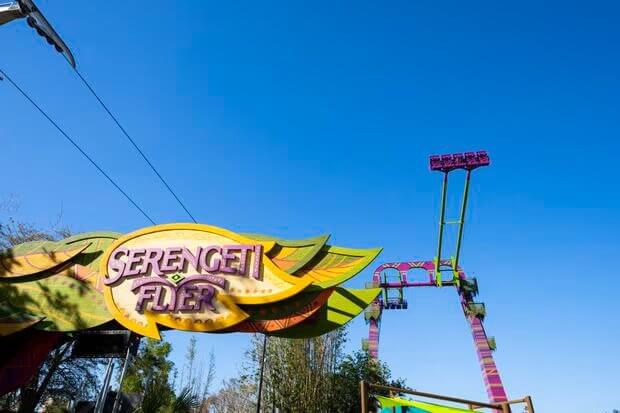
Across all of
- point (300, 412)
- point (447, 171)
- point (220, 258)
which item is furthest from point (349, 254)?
point (447, 171)

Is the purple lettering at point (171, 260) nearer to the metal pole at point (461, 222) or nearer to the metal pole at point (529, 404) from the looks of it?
the metal pole at point (529, 404)

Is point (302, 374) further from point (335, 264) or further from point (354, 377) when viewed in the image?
point (335, 264)

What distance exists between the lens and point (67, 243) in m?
13.6

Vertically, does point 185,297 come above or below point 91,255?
below

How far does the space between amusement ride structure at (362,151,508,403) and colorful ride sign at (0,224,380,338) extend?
504 inches

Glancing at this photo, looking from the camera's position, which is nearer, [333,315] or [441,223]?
[333,315]

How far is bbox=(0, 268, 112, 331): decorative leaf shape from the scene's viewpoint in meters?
11.9

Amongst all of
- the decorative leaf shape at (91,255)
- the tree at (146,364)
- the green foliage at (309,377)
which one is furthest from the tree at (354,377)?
the tree at (146,364)

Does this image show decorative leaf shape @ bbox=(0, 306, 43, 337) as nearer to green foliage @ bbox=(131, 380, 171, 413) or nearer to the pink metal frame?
green foliage @ bbox=(131, 380, 171, 413)

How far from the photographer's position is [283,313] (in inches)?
436

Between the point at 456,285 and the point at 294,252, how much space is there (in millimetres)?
19901

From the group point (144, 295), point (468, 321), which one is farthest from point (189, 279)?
point (468, 321)

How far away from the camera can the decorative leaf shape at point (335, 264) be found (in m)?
11.1

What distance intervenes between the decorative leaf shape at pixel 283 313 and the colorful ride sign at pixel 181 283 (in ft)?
0.09
